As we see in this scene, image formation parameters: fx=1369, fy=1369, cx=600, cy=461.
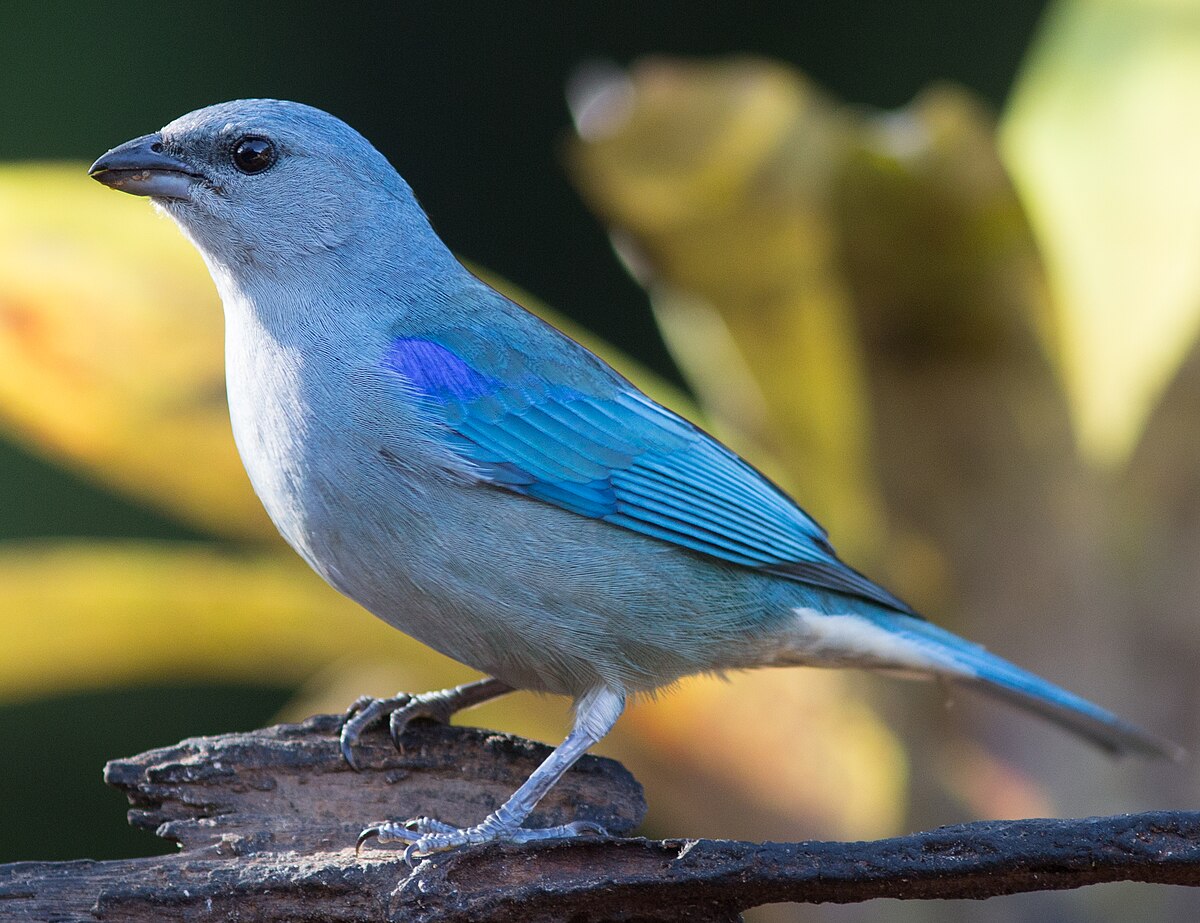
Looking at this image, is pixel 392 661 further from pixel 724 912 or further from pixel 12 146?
pixel 12 146

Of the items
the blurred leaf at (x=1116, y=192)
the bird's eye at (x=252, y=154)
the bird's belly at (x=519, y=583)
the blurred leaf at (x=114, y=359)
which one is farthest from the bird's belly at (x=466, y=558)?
the blurred leaf at (x=1116, y=192)

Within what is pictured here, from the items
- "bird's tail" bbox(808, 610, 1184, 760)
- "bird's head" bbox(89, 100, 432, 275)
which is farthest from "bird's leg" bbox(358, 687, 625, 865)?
"bird's head" bbox(89, 100, 432, 275)

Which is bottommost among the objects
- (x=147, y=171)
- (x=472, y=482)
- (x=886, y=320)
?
(x=472, y=482)

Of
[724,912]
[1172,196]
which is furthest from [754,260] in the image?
[724,912]

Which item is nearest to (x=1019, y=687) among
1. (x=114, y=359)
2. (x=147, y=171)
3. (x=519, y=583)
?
(x=519, y=583)

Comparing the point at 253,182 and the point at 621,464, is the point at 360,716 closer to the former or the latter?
the point at 621,464

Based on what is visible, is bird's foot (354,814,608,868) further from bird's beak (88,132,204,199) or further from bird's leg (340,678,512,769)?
bird's beak (88,132,204,199)
